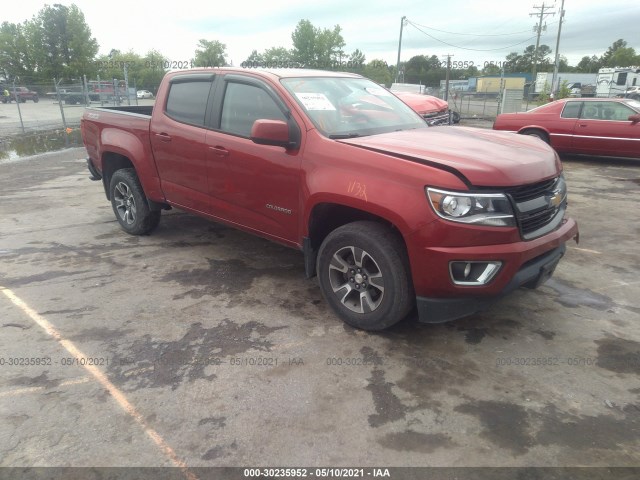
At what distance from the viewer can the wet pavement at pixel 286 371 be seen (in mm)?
2398

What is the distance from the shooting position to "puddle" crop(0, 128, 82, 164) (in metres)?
13.2

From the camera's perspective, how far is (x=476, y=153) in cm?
310

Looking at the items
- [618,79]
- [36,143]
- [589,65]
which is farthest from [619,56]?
[36,143]

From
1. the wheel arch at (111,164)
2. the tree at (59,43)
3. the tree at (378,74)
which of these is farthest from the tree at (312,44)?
the wheel arch at (111,164)

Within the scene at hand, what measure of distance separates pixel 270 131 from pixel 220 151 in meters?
0.89

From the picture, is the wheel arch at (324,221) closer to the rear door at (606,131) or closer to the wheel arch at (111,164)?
the wheel arch at (111,164)

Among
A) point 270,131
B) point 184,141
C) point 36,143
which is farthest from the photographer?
point 36,143

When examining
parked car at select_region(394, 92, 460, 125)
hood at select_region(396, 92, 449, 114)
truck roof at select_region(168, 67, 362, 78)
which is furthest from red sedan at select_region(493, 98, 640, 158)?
truck roof at select_region(168, 67, 362, 78)

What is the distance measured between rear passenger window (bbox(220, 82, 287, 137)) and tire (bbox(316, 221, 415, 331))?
1.16 meters

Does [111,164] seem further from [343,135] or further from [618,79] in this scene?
[618,79]

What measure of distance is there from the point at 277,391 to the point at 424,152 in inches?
70.8

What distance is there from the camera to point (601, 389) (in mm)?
2824

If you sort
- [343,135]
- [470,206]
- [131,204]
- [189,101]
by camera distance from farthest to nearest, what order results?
[131,204], [189,101], [343,135], [470,206]

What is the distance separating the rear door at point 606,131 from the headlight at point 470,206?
915 cm
